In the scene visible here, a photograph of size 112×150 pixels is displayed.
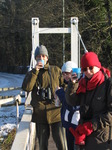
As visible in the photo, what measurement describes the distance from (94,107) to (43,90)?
3.27 ft

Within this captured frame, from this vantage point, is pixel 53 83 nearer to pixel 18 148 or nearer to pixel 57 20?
pixel 18 148

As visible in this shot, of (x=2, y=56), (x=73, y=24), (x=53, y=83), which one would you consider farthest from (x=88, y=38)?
(x=2, y=56)

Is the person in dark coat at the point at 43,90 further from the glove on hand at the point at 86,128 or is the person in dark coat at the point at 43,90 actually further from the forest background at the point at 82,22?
the forest background at the point at 82,22

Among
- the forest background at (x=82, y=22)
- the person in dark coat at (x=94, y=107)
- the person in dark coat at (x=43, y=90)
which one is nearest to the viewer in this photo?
the person in dark coat at (x=94, y=107)

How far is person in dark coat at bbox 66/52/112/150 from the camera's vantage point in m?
2.34

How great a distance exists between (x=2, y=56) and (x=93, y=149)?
3954cm

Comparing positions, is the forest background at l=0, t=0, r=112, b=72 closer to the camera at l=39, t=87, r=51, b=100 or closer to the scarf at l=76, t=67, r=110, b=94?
the camera at l=39, t=87, r=51, b=100

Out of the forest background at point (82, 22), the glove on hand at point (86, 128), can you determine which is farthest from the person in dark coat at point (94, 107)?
the forest background at point (82, 22)

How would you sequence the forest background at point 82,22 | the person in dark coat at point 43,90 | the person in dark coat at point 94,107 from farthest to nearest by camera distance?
1. the forest background at point 82,22
2. the person in dark coat at point 43,90
3. the person in dark coat at point 94,107

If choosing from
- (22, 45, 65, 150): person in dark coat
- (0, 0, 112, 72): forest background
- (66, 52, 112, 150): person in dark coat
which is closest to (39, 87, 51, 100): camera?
(22, 45, 65, 150): person in dark coat

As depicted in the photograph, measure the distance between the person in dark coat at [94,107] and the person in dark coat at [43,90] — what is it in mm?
858

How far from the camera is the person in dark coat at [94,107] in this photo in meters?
2.34

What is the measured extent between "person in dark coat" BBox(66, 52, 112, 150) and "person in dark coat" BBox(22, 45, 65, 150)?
0.86m

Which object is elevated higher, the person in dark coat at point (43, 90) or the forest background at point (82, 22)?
the forest background at point (82, 22)
